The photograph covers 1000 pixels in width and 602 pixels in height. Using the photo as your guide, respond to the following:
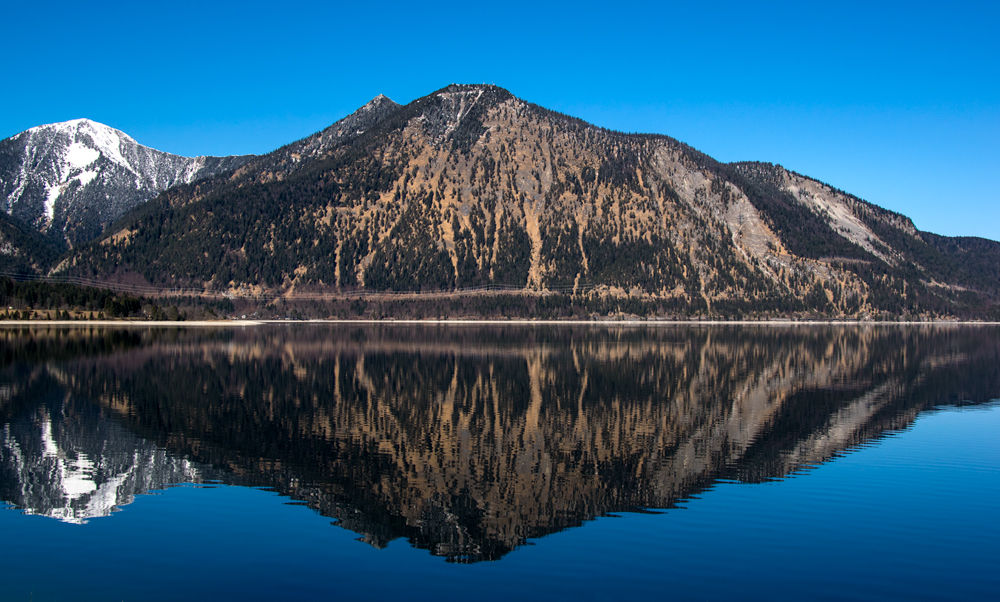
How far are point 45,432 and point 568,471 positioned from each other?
65.0ft

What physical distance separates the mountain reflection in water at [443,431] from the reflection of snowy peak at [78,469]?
9 cm

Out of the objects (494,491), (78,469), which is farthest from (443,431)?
(78,469)

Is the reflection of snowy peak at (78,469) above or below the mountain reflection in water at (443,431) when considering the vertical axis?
below

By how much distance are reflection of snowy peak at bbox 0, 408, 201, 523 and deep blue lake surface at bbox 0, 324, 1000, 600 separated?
0.36ft

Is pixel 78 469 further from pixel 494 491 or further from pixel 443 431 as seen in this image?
pixel 494 491

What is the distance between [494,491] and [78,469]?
500 inches

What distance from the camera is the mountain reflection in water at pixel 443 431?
20062 mm

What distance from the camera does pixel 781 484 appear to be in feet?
73.2

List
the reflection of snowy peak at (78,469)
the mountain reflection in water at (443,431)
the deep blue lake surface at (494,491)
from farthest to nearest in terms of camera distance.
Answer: the mountain reflection in water at (443,431) < the reflection of snowy peak at (78,469) < the deep blue lake surface at (494,491)

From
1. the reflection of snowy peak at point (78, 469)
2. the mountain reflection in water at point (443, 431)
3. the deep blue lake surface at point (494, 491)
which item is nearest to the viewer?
the deep blue lake surface at point (494, 491)

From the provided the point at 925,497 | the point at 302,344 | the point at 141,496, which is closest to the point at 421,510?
the point at 141,496

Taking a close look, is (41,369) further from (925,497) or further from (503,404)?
(925,497)

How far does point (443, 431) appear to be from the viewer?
29.8 m

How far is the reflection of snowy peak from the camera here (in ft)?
64.3
